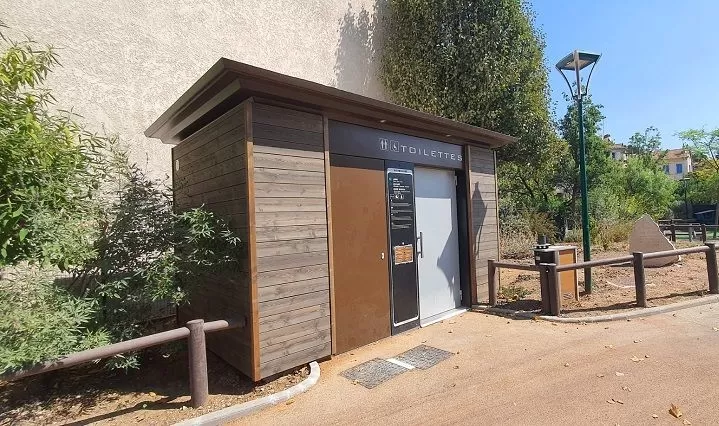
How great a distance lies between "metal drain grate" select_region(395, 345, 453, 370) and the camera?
14.2 feet

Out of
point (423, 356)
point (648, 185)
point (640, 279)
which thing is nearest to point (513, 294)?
point (640, 279)

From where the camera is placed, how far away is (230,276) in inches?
162

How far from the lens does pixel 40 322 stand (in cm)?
319

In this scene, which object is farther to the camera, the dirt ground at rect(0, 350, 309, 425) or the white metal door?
the white metal door

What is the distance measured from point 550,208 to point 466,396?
1880 centimetres

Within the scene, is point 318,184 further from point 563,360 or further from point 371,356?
point 563,360

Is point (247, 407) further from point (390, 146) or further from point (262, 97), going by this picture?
point (390, 146)

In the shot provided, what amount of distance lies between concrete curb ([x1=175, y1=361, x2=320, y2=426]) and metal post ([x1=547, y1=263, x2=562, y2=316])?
12.1 ft

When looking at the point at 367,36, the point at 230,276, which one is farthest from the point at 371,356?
the point at 367,36

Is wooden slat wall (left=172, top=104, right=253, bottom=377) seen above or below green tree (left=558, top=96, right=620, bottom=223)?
below

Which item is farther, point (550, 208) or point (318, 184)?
point (550, 208)

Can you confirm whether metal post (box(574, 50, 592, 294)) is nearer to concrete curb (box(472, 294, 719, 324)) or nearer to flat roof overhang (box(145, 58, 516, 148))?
concrete curb (box(472, 294, 719, 324))

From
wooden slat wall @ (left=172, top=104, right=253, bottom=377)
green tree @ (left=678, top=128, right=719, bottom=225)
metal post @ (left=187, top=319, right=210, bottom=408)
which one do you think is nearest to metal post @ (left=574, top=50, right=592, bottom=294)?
wooden slat wall @ (left=172, top=104, right=253, bottom=377)

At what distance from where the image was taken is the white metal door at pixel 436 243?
5.82 meters
